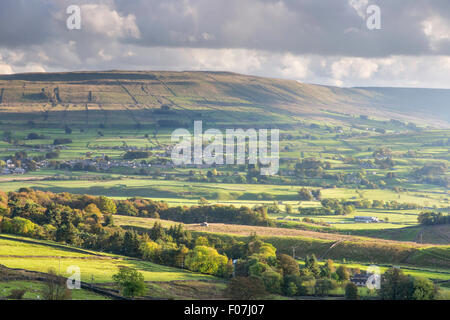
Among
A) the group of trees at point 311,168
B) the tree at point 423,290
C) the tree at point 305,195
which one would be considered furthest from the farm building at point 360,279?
the group of trees at point 311,168

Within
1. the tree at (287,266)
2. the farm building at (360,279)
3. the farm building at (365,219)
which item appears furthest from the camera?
the farm building at (365,219)

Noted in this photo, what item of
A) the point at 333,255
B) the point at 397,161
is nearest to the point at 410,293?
the point at 333,255

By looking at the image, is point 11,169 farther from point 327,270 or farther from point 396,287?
point 396,287

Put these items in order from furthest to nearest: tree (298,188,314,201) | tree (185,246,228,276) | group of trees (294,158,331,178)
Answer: group of trees (294,158,331,178), tree (298,188,314,201), tree (185,246,228,276)

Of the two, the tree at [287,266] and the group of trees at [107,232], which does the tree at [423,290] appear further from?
the group of trees at [107,232]

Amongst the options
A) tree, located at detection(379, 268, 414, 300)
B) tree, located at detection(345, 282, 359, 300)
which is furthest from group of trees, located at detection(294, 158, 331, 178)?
tree, located at detection(345, 282, 359, 300)

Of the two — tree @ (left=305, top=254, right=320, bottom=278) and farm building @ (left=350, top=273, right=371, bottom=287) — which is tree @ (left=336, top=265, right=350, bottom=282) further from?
tree @ (left=305, top=254, right=320, bottom=278)

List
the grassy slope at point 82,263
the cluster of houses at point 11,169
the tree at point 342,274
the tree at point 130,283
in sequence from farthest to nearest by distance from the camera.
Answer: the cluster of houses at point 11,169 < the tree at point 342,274 < the grassy slope at point 82,263 < the tree at point 130,283
